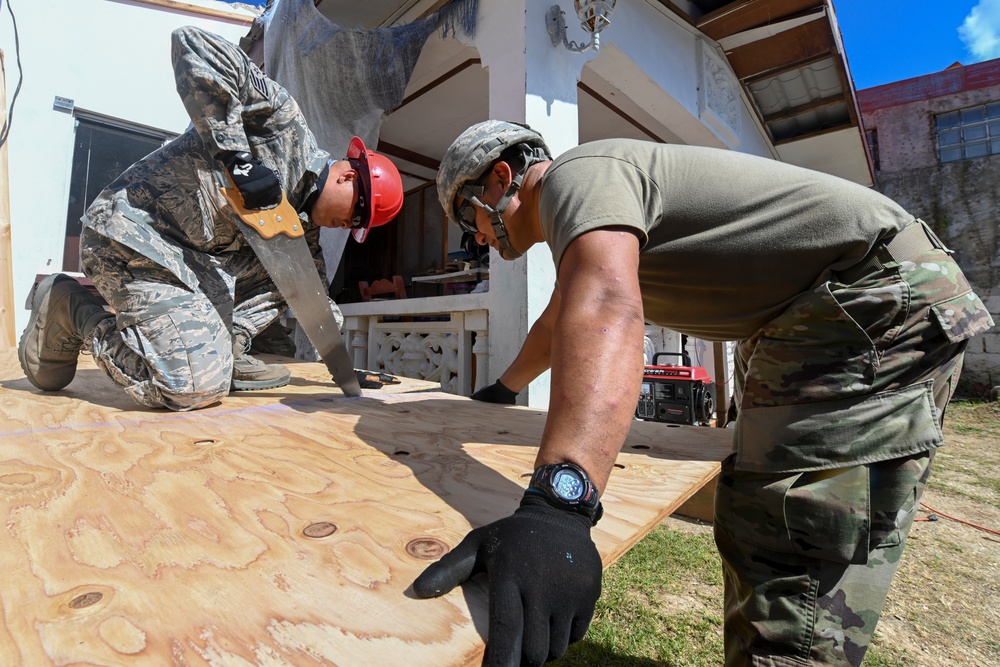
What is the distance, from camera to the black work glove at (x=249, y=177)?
200 centimetres

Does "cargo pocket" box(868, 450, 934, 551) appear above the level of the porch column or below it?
below

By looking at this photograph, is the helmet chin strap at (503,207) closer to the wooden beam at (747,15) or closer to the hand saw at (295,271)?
the hand saw at (295,271)

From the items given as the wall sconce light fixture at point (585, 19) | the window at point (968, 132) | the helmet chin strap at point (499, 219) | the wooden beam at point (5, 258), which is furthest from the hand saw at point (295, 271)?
the window at point (968, 132)

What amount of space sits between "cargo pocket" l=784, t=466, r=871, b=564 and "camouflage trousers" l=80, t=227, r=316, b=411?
2149 millimetres

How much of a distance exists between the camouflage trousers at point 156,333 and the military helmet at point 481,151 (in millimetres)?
1351

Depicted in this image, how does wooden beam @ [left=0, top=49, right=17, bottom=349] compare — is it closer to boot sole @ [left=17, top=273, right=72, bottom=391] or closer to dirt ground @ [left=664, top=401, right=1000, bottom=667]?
boot sole @ [left=17, top=273, right=72, bottom=391]

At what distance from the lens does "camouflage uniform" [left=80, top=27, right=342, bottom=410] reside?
200 cm

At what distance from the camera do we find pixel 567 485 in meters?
0.72

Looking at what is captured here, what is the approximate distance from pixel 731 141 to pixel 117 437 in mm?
6532

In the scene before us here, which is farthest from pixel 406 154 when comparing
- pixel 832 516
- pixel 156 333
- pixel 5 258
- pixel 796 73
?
pixel 832 516

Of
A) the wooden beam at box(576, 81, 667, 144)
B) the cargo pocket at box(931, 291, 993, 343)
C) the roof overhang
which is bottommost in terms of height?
the cargo pocket at box(931, 291, 993, 343)

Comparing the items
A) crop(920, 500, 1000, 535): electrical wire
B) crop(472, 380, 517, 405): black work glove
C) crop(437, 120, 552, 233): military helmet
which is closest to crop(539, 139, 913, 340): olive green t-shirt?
crop(437, 120, 552, 233): military helmet

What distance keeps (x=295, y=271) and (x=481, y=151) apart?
1.34 metres

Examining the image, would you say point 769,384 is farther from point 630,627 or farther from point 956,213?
point 956,213
